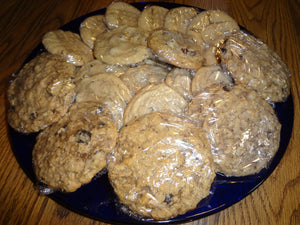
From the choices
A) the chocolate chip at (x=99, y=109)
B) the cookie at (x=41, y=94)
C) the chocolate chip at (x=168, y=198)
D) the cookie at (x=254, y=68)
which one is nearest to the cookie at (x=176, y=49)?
the cookie at (x=254, y=68)

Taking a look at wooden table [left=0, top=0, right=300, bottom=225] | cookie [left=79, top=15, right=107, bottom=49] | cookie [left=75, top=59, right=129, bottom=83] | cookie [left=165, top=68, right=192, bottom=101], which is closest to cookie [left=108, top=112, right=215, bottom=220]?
cookie [left=165, top=68, right=192, bottom=101]

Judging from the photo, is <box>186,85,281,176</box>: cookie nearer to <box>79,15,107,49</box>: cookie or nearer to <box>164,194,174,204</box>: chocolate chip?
<box>164,194,174,204</box>: chocolate chip

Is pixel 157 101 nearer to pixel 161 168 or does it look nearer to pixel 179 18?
pixel 161 168

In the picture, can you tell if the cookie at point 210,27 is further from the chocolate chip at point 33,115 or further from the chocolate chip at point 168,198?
the chocolate chip at point 33,115

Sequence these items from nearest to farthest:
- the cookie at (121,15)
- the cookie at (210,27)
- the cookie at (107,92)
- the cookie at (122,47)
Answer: the cookie at (107,92), the cookie at (122,47), the cookie at (210,27), the cookie at (121,15)

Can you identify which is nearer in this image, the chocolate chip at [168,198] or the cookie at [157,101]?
the chocolate chip at [168,198]

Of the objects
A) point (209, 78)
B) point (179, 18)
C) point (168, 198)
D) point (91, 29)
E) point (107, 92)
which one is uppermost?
point (91, 29)

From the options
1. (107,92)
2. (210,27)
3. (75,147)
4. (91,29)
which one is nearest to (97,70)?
(107,92)
